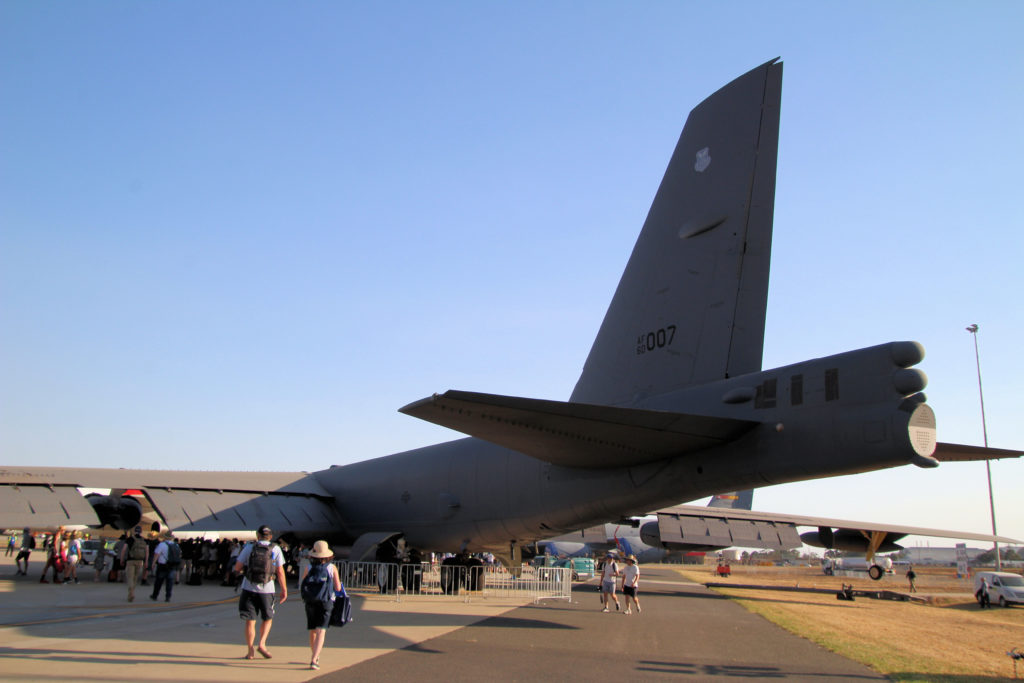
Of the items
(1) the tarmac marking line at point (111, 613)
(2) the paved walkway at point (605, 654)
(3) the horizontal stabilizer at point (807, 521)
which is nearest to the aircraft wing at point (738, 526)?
(3) the horizontal stabilizer at point (807, 521)

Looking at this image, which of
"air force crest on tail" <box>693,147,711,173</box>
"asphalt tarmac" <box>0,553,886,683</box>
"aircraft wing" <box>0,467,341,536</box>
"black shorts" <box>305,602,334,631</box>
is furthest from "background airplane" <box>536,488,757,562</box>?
"black shorts" <box>305,602,334,631</box>

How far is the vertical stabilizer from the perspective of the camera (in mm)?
9695

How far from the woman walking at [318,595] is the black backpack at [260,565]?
1.67 ft

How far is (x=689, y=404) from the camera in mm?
9656

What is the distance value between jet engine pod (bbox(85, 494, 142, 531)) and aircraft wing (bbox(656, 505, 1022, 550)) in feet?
48.6

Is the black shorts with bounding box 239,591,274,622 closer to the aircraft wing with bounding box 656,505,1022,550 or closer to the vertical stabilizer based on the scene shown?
the vertical stabilizer

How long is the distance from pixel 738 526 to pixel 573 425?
19780mm

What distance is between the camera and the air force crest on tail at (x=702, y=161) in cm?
1049

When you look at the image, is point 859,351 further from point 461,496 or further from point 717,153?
point 461,496

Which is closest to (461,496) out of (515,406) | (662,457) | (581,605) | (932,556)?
(581,605)

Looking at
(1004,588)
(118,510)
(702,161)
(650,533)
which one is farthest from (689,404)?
(1004,588)

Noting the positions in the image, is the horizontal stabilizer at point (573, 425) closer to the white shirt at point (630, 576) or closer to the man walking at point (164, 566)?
the white shirt at point (630, 576)

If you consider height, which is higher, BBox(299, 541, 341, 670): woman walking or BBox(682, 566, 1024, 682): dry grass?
BBox(299, 541, 341, 670): woman walking

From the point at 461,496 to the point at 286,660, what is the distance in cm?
728
